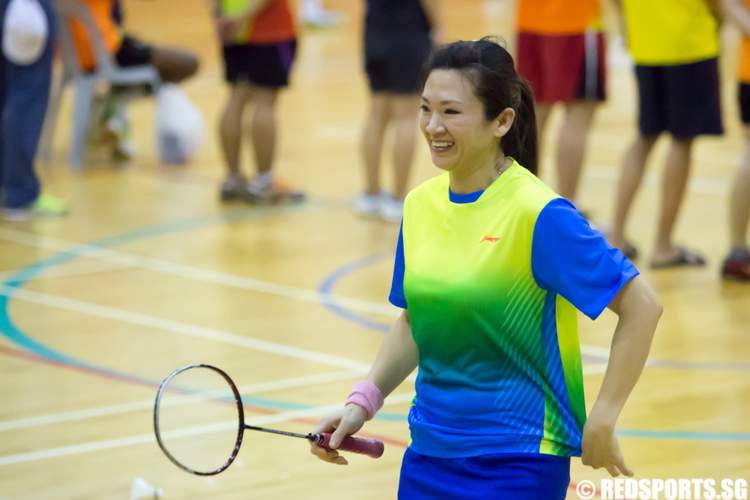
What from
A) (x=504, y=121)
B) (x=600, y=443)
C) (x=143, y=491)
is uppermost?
(x=504, y=121)

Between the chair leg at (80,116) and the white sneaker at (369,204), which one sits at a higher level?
the chair leg at (80,116)

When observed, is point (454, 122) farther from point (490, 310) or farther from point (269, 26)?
point (269, 26)

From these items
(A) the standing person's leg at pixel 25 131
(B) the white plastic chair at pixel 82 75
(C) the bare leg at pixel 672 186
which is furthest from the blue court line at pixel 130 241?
(B) the white plastic chair at pixel 82 75

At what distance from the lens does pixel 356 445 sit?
321cm

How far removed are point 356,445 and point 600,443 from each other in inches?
23.2

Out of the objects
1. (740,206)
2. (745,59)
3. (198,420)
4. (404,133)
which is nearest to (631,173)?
(740,206)

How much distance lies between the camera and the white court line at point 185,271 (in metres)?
7.01

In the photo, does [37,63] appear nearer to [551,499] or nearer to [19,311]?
[19,311]

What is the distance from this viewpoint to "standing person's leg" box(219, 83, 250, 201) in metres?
9.48

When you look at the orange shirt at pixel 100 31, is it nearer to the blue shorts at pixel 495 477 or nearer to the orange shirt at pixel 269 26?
the orange shirt at pixel 269 26

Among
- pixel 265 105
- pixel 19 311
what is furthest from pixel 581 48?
pixel 19 311

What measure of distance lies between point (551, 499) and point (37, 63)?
672 centimetres

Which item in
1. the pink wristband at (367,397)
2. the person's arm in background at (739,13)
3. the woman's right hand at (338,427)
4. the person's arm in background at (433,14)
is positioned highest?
the person's arm in background at (739,13)

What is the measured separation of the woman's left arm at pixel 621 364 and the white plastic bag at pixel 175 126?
27.3ft
